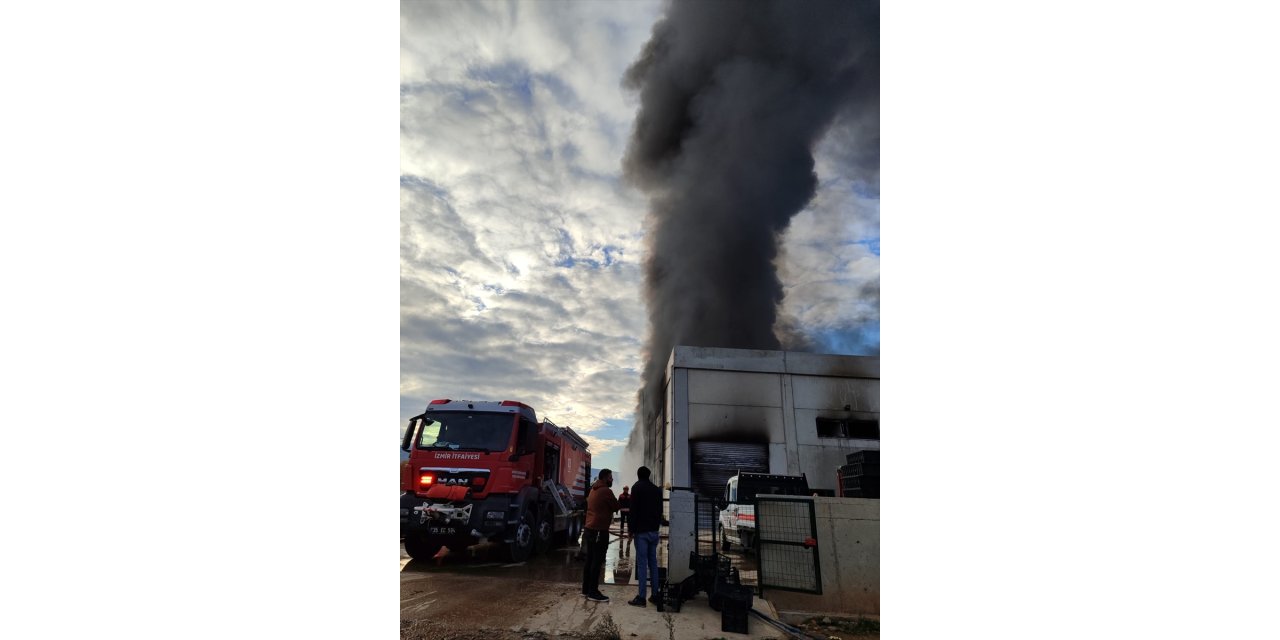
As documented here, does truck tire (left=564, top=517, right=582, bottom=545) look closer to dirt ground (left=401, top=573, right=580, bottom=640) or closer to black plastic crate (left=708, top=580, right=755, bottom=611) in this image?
dirt ground (left=401, top=573, right=580, bottom=640)

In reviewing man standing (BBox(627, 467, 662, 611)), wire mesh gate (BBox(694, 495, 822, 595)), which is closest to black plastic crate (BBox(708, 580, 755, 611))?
wire mesh gate (BBox(694, 495, 822, 595))

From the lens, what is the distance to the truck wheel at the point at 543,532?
929cm

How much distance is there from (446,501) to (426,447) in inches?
35.9

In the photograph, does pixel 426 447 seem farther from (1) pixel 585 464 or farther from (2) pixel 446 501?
(1) pixel 585 464

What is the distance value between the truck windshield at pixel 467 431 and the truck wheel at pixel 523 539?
1187mm

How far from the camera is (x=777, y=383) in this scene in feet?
60.8

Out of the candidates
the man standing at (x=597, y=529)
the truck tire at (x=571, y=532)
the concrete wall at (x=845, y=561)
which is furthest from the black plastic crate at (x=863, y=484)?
the truck tire at (x=571, y=532)

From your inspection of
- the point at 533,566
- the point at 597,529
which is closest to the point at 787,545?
the point at 597,529

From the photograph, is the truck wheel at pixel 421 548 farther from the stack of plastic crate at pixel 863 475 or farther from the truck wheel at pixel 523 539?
the stack of plastic crate at pixel 863 475

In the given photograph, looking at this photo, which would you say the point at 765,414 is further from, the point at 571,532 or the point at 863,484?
the point at 863,484

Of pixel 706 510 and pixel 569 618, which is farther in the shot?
pixel 706 510

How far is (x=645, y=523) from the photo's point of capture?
6.08 metres

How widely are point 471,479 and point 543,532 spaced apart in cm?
206

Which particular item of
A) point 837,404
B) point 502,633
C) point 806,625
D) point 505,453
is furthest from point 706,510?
point 502,633
